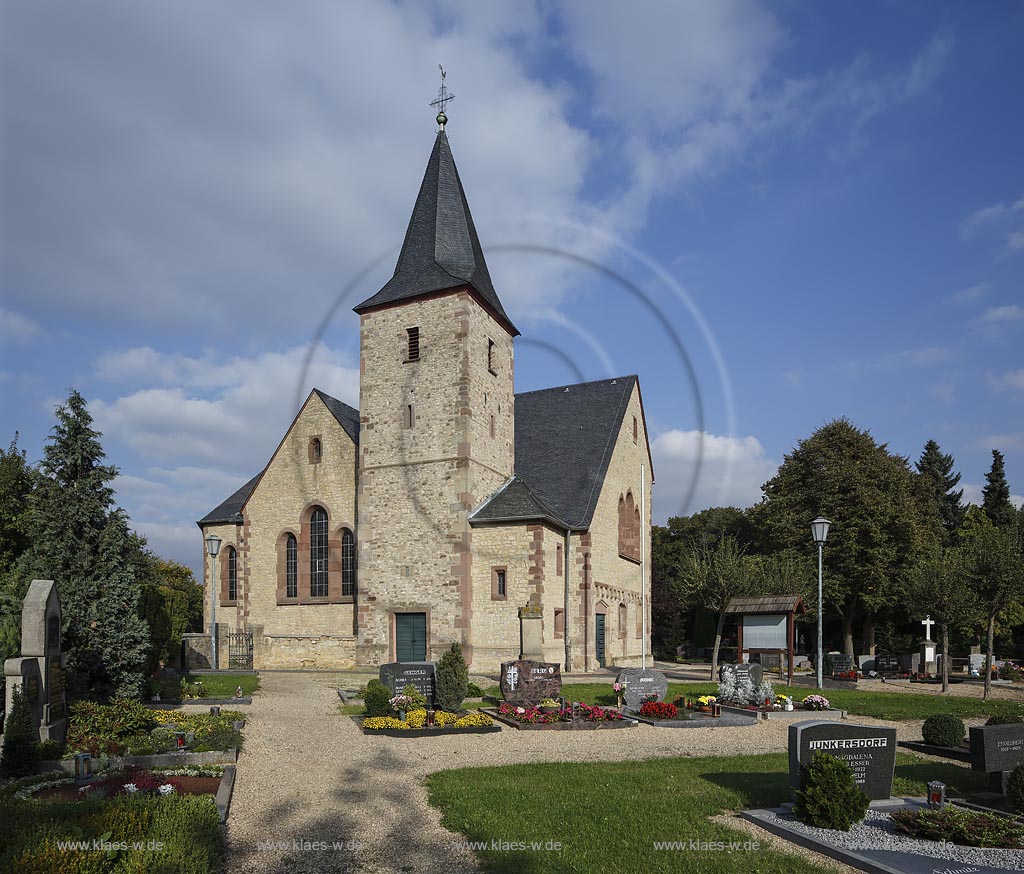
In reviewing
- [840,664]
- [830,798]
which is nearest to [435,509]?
[840,664]

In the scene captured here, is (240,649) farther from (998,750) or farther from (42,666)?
(998,750)

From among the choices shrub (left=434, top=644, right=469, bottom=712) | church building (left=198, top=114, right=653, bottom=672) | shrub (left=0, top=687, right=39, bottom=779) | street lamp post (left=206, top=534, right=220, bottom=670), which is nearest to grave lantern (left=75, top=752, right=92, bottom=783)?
shrub (left=0, top=687, right=39, bottom=779)

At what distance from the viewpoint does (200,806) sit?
8.66 meters

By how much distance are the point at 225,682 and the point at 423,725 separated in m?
11.2

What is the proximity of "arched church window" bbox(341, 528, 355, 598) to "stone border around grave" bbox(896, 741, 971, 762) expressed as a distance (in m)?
23.1

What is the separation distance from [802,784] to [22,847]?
797cm

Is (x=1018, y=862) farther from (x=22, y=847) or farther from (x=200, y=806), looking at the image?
(x=22, y=847)

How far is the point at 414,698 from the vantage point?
711 inches

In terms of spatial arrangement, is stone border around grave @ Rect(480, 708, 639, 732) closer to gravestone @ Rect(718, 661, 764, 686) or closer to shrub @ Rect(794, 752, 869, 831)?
gravestone @ Rect(718, 661, 764, 686)

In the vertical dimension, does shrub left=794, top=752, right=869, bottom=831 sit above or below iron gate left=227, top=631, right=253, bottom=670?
above

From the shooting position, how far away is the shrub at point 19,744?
11.3 meters

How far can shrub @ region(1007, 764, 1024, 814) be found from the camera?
32.0 feet

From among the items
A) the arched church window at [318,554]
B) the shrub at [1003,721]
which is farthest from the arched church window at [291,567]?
the shrub at [1003,721]

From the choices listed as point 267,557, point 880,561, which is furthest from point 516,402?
point 880,561
